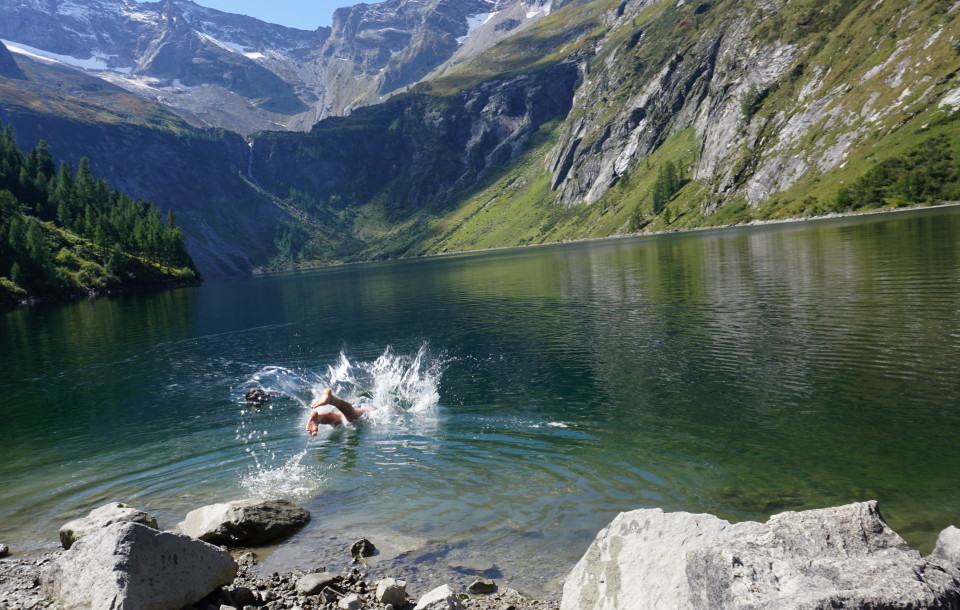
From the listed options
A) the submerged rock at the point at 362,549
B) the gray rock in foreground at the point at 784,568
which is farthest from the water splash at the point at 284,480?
the gray rock in foreground at the point at 784,568

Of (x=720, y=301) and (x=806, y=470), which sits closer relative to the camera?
(x=806, y=470)

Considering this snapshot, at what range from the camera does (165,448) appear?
24.7 m

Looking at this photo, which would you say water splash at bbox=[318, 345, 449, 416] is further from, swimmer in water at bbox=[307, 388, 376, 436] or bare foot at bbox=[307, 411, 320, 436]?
bare foot at bbox=[307, 411, 320, 436]

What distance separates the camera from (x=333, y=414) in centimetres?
2717

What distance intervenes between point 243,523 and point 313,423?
10964 mm

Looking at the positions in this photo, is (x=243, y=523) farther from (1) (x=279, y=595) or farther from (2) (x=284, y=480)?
(2) (x=284, y=480)

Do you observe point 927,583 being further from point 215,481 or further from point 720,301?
point 720,301

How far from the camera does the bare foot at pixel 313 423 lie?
83.7 ft

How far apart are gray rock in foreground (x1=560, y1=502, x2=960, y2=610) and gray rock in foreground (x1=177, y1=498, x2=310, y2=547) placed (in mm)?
9319

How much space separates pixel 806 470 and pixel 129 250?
20315cm

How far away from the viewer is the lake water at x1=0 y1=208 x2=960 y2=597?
15.4 metres

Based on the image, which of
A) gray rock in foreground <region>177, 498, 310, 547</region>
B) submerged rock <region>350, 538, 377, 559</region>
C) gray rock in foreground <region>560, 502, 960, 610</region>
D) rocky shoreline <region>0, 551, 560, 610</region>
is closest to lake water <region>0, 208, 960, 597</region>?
submerged rock <region>350, 538, 377, 559</region>

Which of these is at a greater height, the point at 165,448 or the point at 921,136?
the point at 921,136

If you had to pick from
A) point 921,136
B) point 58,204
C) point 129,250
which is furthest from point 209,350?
point 921,136
